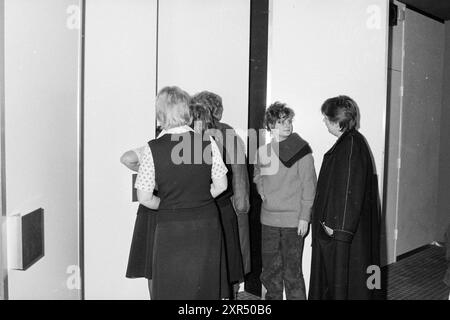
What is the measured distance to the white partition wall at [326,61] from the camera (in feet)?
9.39

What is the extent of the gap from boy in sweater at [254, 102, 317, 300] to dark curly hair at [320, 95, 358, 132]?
1.19 feet

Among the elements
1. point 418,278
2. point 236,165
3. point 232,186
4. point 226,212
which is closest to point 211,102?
point 236,165

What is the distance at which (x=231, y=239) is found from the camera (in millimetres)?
2688

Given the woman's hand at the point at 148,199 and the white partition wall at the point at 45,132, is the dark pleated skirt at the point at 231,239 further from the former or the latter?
the white partition wall at the point at 45,132

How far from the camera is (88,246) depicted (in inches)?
105

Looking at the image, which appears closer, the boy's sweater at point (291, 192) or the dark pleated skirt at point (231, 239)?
the dark pleated skirt at point (231, 239)

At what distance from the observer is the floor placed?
139 inches

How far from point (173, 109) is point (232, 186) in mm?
819

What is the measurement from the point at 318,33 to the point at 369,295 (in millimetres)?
1648

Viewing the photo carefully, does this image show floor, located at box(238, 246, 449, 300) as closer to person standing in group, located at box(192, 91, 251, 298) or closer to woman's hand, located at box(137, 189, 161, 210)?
person standing in group, located at box(192, 91, 251, 298)

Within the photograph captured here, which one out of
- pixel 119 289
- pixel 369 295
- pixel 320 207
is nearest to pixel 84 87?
pixel 119 289

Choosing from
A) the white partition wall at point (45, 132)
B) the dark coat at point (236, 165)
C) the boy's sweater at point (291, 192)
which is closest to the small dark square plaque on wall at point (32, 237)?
the white partition wall at point (45, 132)

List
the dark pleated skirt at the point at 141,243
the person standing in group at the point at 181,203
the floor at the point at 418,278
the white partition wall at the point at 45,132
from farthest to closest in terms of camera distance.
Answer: the floor at the point at 418,278, the dark pleated skirt at the point at 141,243, the person standing in group at the point at 181,203, the white partition wall at the point at 45,132

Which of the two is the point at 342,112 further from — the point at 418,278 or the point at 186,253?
the point at 418,278
